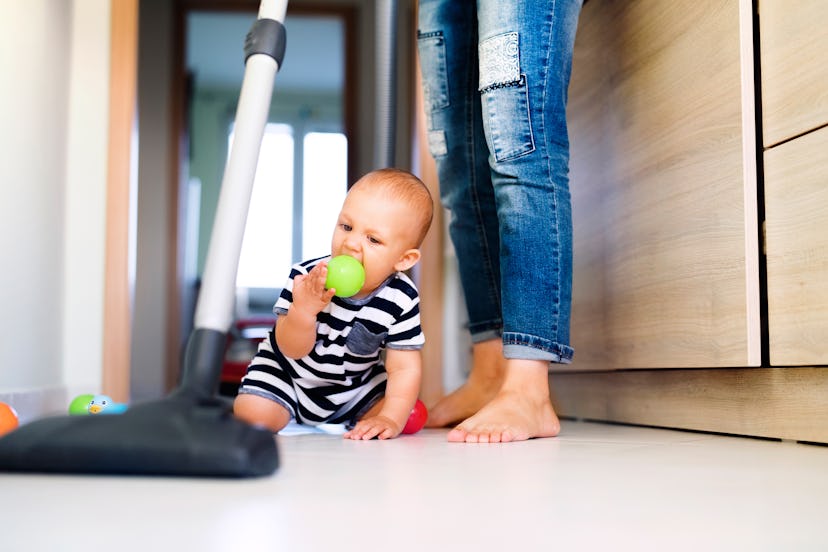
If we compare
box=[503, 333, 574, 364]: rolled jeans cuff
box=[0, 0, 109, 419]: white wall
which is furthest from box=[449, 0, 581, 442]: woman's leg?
box=[0, 0, 109, 419]: white wall

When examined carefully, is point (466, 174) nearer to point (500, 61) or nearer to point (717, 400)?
point (500, 61)

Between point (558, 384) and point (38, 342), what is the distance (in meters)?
1.13

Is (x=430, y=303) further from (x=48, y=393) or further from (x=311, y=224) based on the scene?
(x=311, y=224)

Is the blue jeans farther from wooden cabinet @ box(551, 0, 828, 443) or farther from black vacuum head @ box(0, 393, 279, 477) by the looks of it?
black vacuum head @ box(0, 393, 279, 477)

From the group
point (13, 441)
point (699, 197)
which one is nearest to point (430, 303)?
point (699, 197)

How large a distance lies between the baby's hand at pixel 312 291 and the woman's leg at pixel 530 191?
268mm

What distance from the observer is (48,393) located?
172 cm

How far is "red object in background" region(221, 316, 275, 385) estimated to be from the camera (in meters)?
3.26

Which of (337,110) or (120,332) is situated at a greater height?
(337,110)

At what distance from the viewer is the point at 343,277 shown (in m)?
1.10

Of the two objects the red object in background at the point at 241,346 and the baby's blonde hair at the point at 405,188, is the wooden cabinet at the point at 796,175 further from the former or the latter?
the red object in background at the point at 241,346

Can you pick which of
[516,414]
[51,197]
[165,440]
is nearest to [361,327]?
[516,414]

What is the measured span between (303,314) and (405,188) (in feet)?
0.81

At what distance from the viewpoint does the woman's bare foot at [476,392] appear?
58.9 inches
